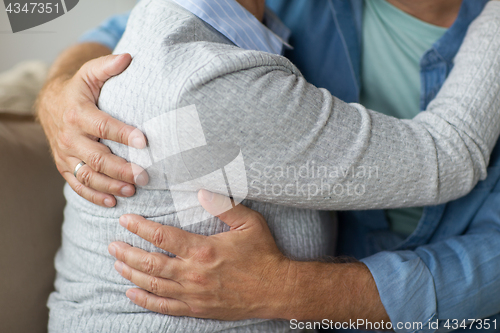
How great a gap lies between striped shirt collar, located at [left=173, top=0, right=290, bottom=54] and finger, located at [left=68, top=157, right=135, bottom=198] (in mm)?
316

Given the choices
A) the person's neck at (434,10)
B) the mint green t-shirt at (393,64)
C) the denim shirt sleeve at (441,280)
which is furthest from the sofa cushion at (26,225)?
the person's neck at (434,10)

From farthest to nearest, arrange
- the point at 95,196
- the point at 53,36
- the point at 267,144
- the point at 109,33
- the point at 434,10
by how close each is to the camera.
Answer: the point at 53,36
the point at 109,33
the point at 434,10
the point at 95,196
the point at 267,144

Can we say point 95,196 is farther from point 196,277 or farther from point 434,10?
point 434,10

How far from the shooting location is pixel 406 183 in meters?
0.64

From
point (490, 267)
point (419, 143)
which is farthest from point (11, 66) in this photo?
point (490, 267)

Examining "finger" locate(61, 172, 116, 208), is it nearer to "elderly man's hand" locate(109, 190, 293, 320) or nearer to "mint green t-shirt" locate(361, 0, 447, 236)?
"elderly man's hand" locate(109, 190, 293, 320)

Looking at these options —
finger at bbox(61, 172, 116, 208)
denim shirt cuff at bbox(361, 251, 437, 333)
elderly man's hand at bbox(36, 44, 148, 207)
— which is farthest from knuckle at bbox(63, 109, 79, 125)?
denim shirt cuff at bbox(361, 251, 437, 333)

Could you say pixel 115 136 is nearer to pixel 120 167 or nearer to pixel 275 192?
pixel 120 167

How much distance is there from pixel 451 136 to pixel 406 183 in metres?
0.13

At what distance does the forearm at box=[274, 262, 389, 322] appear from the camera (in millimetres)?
682

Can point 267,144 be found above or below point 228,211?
above

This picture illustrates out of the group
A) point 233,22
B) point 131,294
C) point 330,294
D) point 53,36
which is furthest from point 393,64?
point 53,36

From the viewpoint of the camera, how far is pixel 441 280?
2.51ft

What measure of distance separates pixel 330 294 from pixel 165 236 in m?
0.34
